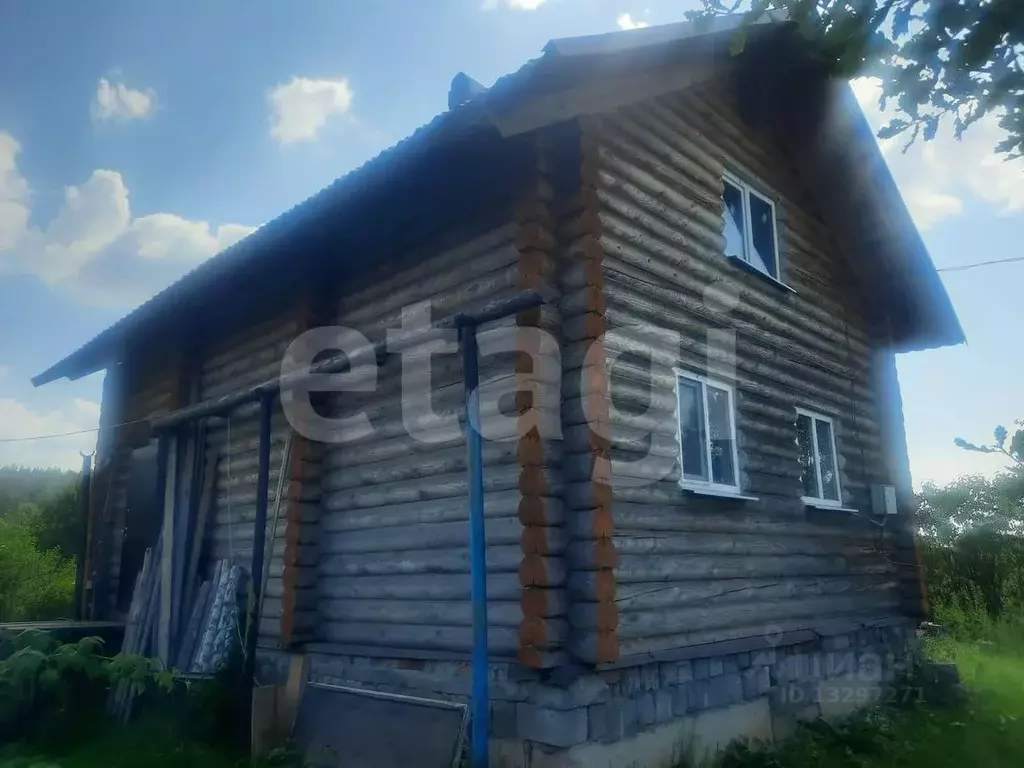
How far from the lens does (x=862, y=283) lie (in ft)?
34.0

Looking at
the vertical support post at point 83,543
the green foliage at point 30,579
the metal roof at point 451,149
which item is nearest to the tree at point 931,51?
the metal roof at point 451,149

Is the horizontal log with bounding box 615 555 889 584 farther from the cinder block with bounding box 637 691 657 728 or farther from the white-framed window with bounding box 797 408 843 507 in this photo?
the cinder block with bounding box 637 691 657 728

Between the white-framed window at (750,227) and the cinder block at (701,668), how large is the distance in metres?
3.80

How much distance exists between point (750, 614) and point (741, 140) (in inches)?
194

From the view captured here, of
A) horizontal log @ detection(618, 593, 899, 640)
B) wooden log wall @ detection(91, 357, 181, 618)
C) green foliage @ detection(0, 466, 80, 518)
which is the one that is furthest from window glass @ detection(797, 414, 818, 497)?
green foliage @ detection(0, 466, 80, 518)

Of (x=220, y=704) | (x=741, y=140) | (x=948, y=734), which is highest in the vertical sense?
(x=741, y=140)

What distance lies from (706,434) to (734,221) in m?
2.78

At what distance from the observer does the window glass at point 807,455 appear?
332 inches

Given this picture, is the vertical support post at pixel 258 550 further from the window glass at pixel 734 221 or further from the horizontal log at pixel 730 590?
the window glass at pixel 734 221

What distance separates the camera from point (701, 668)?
625 cm

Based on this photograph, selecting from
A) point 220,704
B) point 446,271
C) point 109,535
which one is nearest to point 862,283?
point 446,271

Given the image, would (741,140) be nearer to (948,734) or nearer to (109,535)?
(948,734)

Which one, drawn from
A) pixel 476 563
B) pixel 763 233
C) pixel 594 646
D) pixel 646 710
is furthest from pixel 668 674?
pixel 763 233

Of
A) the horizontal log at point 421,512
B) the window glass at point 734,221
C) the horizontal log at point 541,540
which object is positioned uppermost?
the window glass at point 734,221
